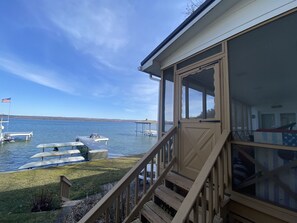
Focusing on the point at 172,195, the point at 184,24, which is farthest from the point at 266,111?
the point at 184,24

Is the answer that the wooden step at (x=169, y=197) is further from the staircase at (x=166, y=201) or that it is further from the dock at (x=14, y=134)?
the dock at (x=14, y=134)

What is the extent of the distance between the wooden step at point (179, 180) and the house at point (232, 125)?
0.03 meters

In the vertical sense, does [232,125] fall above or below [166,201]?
above

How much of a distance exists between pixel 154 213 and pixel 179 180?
0.77 metres

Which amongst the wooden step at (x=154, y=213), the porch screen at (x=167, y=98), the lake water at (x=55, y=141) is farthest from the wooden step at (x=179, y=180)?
the lake water at (x=55, y=141)

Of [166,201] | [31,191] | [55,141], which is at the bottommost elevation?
[55,141]

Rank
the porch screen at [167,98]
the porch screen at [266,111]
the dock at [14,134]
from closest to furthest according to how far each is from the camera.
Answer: the porch screen at [266,111]
the porch screen at [167,98]
the dock at [14,134]

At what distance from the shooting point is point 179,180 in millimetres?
3195

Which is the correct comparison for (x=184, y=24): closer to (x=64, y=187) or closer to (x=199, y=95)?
(x=199, y=95)

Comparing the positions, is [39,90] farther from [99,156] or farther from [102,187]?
[102,187]

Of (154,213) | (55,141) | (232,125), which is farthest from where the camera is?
(55,141)

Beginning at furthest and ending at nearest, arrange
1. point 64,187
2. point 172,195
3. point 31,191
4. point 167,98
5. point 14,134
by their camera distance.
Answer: point 14,134 < point 31,191 < point 64,187 < point 167,98 < point 172,195

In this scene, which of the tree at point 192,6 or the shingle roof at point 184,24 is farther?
the tree at point 192,6

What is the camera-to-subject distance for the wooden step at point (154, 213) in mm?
2627
